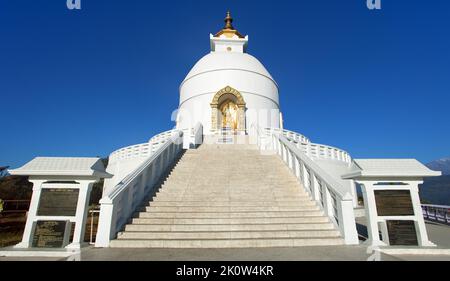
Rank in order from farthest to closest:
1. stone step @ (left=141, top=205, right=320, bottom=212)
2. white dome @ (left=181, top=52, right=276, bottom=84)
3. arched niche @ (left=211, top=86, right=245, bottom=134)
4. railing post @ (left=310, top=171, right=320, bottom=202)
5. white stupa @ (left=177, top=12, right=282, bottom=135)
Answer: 1. white dome @ (left=181, top=52, right=276, bottom=84)
2. white stupa @ (left=177, top=12, right=282, bottom=135)
3. arched niche @ (left=211, top=86, right=245, bottom=134)
4. railing post @ (left=310, top=171, right=320, bottom=202)
5. stone step @ (left=141, top=205, right=320, bottom=212)

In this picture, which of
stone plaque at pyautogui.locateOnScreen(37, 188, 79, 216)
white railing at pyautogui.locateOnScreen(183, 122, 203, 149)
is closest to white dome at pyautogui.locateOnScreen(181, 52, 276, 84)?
white railing at pyautogui.locateOnScreen(183, 122, 203, 149)

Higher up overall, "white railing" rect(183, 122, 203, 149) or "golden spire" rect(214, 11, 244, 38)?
"golden spire" rect(214, 11, 244, 38)

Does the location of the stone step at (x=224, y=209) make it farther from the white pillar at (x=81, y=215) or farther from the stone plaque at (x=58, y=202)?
the stone plaque at (x=58, y=202)

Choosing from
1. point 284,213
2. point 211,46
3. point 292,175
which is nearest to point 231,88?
point 211,46

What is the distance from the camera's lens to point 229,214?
253 inches

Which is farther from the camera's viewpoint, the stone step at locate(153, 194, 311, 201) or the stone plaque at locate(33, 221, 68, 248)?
the stone step at locate(153, 194, 311, 201)

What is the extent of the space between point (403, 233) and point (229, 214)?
378cm

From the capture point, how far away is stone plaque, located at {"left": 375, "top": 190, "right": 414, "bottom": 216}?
5078 millimetres

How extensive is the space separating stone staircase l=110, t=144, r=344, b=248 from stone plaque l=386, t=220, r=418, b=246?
38.9 inches

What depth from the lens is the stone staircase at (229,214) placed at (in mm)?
5227

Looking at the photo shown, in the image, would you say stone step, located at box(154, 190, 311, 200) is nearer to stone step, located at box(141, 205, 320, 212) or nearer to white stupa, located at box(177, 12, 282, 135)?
stone step, located at box(141, 205, 320, 212)

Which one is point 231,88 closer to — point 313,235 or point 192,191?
point 192,191
